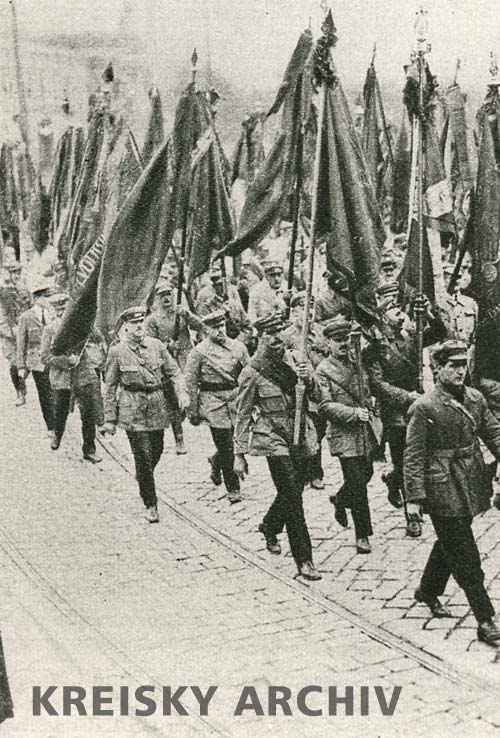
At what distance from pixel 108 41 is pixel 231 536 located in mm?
4551

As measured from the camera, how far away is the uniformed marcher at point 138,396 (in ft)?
27.1

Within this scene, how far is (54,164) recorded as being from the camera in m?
11.9

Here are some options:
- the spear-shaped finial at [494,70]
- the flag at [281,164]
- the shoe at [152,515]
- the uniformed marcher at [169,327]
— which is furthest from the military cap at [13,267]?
the spear-shaped finial at [494,70]

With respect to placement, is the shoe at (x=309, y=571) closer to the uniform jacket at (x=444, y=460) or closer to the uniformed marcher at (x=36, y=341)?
the uniform jacket at (x=444, y=460)

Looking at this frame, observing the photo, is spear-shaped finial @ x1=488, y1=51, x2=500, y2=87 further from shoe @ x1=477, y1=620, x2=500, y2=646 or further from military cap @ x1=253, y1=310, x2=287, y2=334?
shoe @ x1=477, y1=620, x2=500, y2=646

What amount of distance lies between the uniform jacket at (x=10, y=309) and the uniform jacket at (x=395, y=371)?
737cm

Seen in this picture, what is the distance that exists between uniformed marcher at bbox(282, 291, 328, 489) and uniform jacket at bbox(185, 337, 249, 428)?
545mm

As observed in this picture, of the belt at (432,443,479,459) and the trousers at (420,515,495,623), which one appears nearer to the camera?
the trousers at (420,515,495,623)

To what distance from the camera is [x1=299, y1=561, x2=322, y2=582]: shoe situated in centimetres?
674

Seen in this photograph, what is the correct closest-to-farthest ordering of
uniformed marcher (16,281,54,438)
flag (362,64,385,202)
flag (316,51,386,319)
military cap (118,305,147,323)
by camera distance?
flag (316,51,386,319) < military cap (118,305,147,323) < flag (362,64,385,202) < uniformed marcher (16,281,54,438)

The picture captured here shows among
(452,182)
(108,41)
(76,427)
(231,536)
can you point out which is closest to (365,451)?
(231,536)

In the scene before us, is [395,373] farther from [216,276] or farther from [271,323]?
[216,276]

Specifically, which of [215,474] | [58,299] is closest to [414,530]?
[215,474]

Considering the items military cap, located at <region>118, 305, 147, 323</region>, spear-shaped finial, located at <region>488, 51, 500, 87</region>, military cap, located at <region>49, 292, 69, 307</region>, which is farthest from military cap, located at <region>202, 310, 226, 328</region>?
spear-shaped finial, located at <region>488, 51, 500, 87</region>
